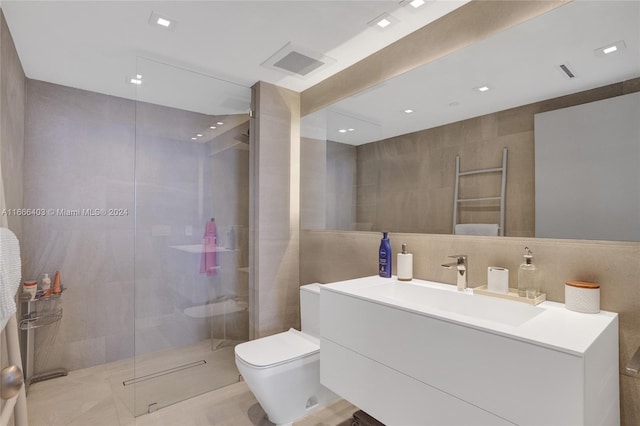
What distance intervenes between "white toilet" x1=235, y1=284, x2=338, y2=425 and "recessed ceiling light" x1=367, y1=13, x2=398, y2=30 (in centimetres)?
194

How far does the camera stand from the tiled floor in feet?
6.52

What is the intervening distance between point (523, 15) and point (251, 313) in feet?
8.17

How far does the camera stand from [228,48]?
2.08 m

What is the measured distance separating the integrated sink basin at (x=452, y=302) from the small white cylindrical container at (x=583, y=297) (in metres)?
0.11

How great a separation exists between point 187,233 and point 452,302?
1.82 m

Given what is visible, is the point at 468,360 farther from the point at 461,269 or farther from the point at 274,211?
the point at 274,211

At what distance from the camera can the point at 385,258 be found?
194 cm

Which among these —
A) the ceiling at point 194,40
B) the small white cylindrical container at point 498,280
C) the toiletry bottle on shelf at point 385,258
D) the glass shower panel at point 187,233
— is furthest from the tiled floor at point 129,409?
the ceiling at point 194,40

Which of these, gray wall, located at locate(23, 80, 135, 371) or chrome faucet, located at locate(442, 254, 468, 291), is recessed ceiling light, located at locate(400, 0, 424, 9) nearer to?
chrome faucet, located at locate(442, 254, 468, 291)

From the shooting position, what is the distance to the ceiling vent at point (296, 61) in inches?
83.2

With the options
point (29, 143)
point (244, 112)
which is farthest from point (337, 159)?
point (29, 143)

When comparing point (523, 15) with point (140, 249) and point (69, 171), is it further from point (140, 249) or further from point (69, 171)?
point (69, 171)

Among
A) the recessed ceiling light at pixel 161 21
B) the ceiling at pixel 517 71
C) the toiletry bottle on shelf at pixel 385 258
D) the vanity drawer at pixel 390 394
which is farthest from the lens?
the toiletry bottle on shelf at pixel 385 258

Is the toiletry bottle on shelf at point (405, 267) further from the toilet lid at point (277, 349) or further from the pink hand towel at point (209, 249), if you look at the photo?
the pink hand towel at point (209, 249)
